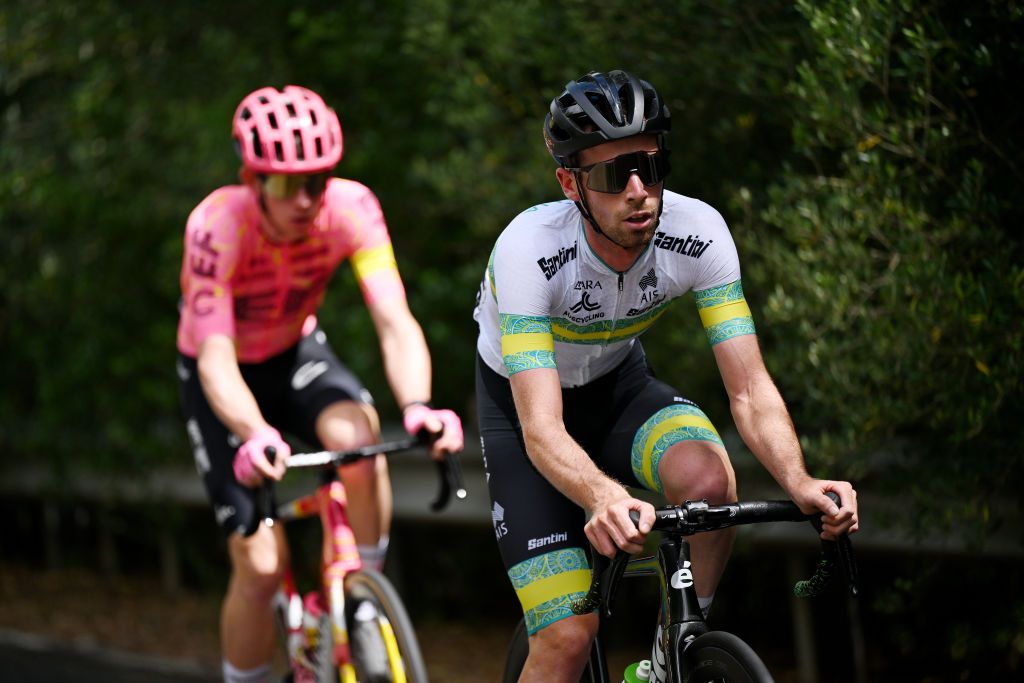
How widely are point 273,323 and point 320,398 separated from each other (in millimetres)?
410

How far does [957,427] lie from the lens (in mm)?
5059

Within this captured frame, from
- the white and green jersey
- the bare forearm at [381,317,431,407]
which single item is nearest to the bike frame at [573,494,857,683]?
the white and green jersey

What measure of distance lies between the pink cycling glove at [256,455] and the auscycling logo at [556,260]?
1591mm

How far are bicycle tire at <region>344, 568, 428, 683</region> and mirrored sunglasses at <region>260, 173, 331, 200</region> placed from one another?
5.09ft

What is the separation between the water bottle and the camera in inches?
164

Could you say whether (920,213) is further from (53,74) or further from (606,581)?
(53,74)

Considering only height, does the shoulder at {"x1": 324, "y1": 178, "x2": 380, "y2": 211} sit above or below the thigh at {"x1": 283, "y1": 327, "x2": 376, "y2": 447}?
above

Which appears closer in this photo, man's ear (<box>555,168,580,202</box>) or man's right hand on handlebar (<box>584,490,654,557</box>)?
man's right hand on handlebar (<box>584,490,654,557</box>)

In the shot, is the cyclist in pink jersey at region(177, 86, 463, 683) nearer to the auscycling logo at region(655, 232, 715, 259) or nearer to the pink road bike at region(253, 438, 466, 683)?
the pink road bike at region(253, 438, 466, 683)

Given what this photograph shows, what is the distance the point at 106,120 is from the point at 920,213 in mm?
6789

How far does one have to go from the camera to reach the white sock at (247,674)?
19.2ft

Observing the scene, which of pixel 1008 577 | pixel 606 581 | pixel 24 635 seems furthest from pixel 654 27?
pixel 24 635

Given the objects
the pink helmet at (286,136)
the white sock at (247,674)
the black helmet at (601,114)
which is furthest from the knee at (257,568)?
the black helmet at (601,114)

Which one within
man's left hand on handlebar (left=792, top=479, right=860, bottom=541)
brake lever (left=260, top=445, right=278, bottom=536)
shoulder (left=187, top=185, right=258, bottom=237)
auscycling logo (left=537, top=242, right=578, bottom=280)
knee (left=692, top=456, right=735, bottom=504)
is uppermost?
auscycling logo (left=537, top=242, right=578, bottom=280)
